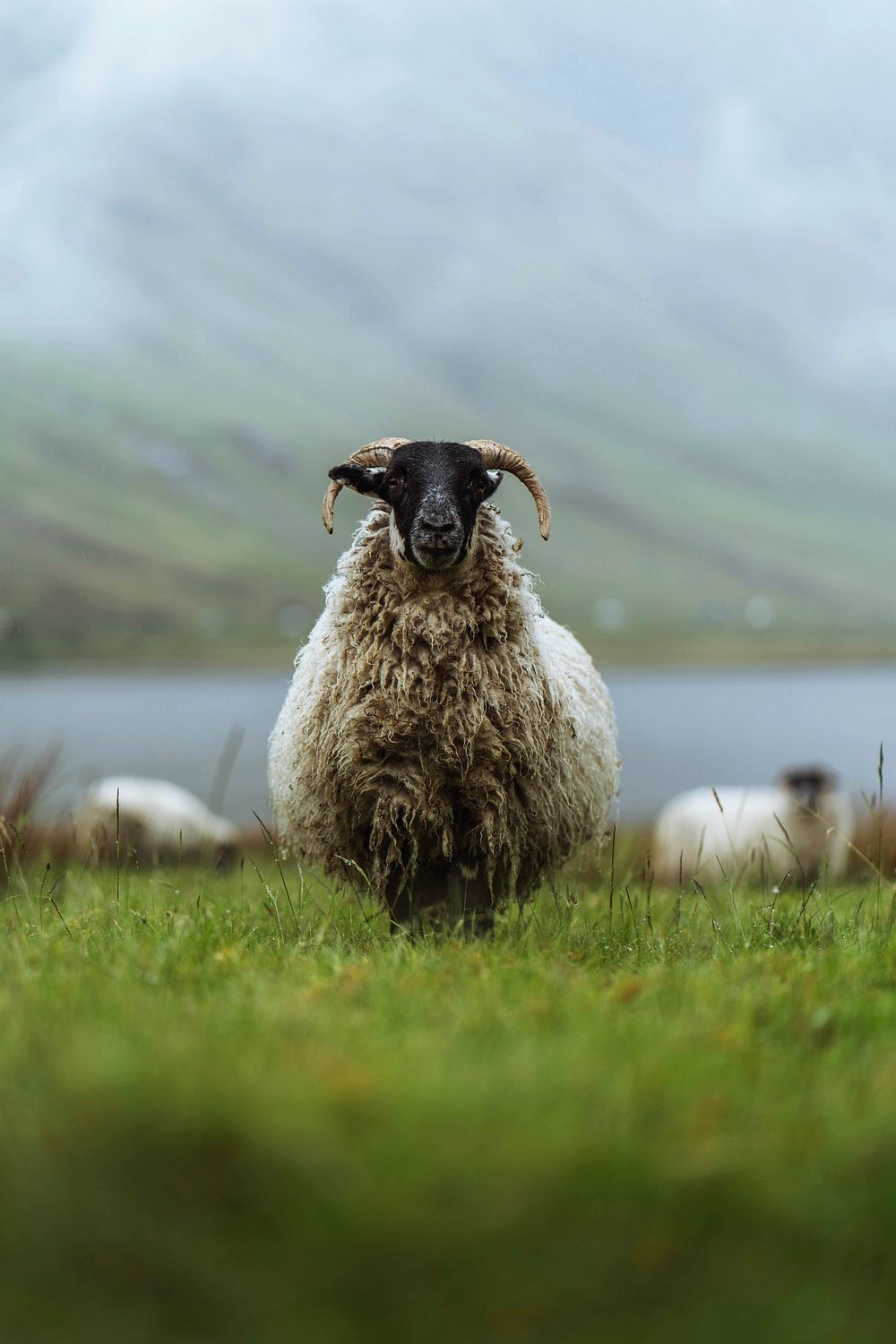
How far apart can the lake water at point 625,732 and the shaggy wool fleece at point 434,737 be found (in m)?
0.50

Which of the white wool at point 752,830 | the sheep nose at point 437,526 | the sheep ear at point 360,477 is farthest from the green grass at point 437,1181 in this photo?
the white wool at point 752,830

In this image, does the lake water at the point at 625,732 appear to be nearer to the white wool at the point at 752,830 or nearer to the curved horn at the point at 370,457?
the curved horn at the point at 370,457

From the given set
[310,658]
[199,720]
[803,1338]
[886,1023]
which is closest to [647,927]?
[886,1023]

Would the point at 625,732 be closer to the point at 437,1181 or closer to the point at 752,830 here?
the point at 752,830

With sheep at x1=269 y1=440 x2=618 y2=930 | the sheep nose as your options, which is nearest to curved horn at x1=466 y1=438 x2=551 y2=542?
sheep at x1=269 y1=440 x2=618 y2=930

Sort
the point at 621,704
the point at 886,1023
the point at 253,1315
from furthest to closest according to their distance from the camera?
1. the point at 621,704
2. the point at 886,1023
3. the point at 253,1315

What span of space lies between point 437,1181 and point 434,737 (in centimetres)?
308

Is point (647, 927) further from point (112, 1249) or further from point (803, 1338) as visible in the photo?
point (112, 1249)

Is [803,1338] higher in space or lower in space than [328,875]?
lower

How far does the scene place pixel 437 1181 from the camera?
225cm

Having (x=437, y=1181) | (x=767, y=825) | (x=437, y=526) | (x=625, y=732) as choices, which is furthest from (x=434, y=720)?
(x=625, y=732)

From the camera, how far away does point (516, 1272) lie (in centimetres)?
217

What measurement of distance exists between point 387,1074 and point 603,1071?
0.51m

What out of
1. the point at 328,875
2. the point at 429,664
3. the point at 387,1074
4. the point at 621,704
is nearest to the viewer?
the point at 387,1074
